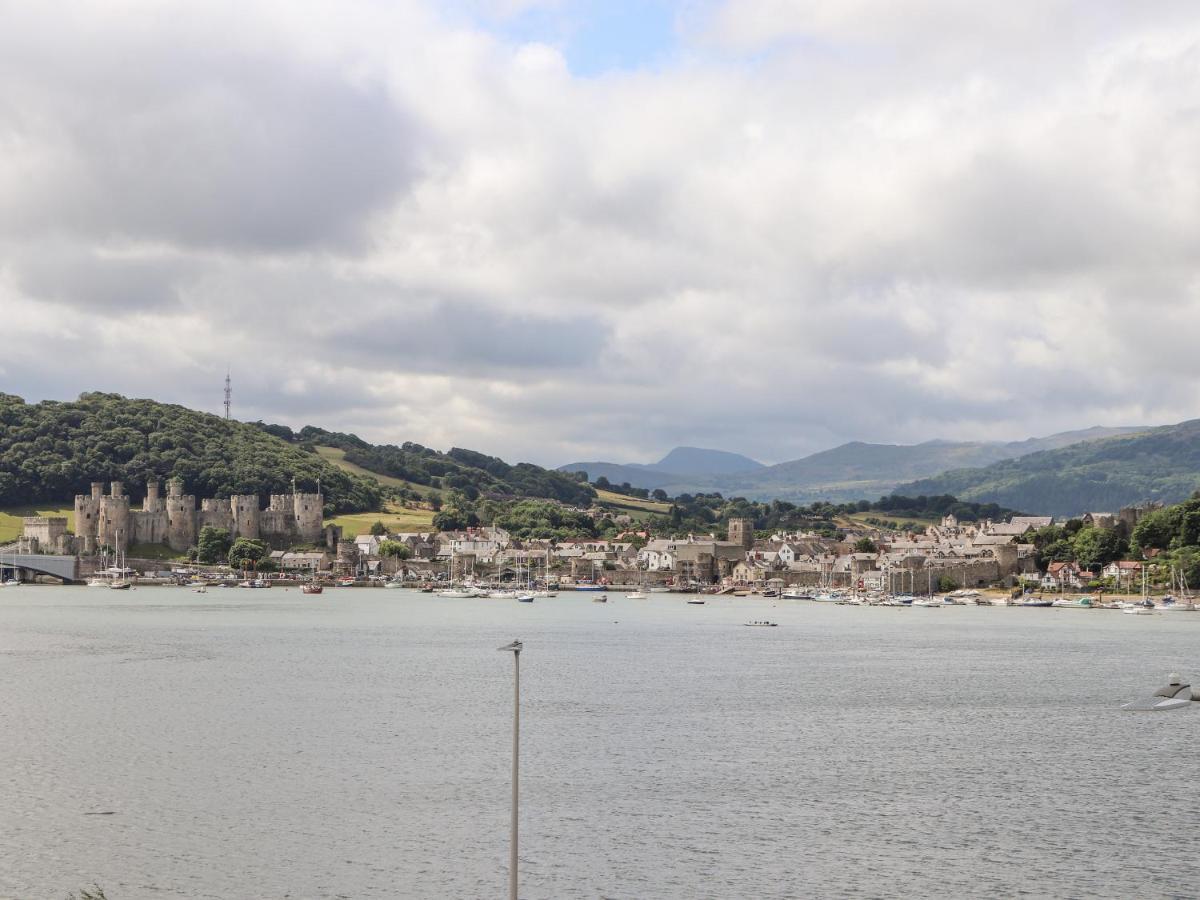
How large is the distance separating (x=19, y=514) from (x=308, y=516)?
3684cm

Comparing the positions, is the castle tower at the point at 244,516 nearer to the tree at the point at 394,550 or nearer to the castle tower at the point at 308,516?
the castle tower at the point at 308,516

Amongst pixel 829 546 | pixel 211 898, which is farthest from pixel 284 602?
pixel 211 898

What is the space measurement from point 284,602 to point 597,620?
125ft

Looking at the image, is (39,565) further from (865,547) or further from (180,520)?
(865,547)

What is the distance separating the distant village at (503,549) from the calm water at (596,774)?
91172mm

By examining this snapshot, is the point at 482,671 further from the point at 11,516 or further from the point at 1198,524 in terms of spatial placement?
the point at 11,516

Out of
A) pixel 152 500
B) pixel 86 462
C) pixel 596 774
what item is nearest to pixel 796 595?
pixel 152 500

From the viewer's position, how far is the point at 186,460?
197 metres

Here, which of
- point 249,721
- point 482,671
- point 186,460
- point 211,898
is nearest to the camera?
point 211,898

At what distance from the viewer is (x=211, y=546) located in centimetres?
17100

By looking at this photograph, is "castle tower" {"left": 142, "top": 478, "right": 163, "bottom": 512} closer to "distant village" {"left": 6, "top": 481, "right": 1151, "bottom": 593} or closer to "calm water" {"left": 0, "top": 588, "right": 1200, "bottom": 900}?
"distant village" {"left": 6, "top": 481, "right": 1151, "bottom": 593}

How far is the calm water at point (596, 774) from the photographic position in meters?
25.2

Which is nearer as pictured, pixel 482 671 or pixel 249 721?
pixel 249 721

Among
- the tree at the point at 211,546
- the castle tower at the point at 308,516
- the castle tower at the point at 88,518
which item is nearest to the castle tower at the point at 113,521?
the castle tower at the point at 88,518
